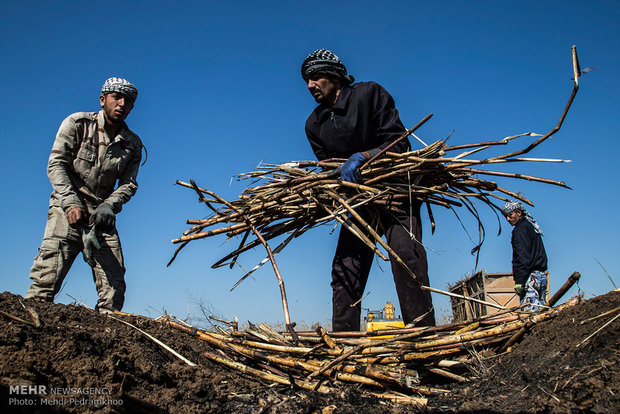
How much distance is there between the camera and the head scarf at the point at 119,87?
12.1ft

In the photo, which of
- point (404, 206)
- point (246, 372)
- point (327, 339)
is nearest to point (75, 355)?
point (246, 372)

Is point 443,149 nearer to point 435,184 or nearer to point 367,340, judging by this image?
point 435,184

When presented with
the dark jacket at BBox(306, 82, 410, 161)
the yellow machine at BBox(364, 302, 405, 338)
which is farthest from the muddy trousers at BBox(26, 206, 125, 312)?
the yellow machine at BBox(364, 302, 405, 338)

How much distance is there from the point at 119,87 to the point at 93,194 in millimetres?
903

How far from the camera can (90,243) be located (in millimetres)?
3453

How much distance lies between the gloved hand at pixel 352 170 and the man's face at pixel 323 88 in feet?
2.56

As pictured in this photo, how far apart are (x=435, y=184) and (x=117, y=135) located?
2641 millimetres

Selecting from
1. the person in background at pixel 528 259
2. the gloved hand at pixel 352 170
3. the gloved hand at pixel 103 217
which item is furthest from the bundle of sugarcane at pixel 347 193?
the person in background at pixel 528 259

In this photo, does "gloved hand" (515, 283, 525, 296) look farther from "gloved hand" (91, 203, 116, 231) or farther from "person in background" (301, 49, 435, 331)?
"gloved hand" (91, 203, 116, 231)

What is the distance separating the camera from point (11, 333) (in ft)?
5.86

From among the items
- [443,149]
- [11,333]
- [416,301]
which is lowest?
[11,333]

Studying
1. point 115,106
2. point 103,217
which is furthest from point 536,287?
point 115,106

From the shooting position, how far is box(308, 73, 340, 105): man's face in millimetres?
3340

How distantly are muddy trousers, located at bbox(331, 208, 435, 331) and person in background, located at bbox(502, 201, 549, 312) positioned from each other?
383 cm
